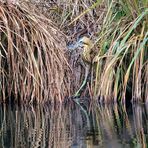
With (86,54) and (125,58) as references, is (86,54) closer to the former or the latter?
(86,54)

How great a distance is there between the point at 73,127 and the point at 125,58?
2094 mm

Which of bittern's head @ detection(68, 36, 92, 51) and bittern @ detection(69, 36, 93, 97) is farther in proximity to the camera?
bittern's head @ detection(68, 36, 92, 51)

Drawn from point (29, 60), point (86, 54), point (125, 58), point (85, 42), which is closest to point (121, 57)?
point (125, 58)

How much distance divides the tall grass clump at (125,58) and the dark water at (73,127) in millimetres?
299

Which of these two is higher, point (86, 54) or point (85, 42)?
point (85, 42)

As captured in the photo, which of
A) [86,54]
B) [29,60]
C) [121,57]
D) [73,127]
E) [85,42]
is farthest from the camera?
[85,42]

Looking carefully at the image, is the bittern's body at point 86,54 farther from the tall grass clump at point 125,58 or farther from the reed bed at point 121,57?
the tall grass clump at point 125,58

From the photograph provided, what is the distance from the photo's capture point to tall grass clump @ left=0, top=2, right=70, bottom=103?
7008 millimetres

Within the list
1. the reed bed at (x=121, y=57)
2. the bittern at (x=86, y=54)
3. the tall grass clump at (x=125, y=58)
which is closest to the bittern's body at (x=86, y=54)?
the bittern at (x=86, y=54)

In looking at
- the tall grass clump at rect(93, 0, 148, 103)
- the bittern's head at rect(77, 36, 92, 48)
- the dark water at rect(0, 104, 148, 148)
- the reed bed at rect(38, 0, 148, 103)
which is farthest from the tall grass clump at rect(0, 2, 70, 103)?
the bittern's head at rect(77, 36, 92, 48)

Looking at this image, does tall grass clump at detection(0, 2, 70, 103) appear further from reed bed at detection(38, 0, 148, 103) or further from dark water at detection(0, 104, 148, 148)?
reed bed at detection(38, 0, 148, 103)

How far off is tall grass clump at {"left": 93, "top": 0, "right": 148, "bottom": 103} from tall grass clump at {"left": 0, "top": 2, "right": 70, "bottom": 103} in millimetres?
610

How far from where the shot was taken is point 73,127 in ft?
16.8

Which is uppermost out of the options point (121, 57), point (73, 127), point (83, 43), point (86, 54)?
point (83, 43)
